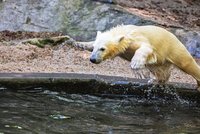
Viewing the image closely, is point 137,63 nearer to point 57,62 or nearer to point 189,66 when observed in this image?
point 189,66

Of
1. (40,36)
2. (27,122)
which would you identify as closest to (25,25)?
(40,36)

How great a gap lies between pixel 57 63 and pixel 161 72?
2.55 m

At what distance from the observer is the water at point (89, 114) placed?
495cm

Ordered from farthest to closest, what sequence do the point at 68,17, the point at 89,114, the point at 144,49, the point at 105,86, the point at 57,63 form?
1. the point at 68,17
2. the point at 57,63
3. the point at 105,86
4. the point at 144,49
5. the point at 89,114

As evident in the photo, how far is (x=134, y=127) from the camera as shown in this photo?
5.16m

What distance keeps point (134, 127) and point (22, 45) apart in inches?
197

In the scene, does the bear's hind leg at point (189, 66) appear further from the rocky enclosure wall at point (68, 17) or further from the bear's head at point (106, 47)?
the rocky enclosure wall at point (68, 17)

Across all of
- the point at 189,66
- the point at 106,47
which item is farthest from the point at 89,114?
the point at 189,66

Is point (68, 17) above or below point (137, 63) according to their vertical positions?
above

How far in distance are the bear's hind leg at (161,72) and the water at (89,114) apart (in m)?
0.27

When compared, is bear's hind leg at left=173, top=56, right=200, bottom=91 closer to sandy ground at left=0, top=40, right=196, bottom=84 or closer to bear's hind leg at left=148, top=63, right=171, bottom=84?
bear's hind leg at left=148, top=63, right=171, bottom=84

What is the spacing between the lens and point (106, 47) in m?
5.65

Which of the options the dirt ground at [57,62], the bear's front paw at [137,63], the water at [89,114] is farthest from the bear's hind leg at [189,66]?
the bear's front paw at [137,63]

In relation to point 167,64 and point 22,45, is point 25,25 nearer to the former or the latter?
point 22,45
